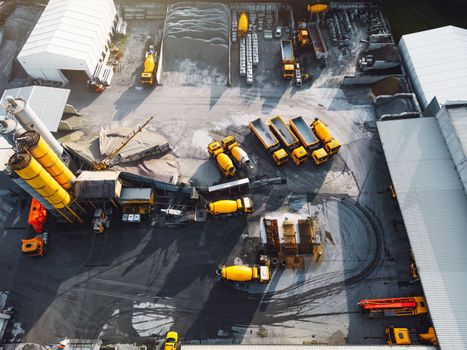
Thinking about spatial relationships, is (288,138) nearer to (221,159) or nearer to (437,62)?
(221,159)

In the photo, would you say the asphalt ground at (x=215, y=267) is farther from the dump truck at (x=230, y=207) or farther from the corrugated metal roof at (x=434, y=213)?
the corrugated metal roof at (x=434, y=213)

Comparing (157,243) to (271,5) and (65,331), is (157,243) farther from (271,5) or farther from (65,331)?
(271,5)

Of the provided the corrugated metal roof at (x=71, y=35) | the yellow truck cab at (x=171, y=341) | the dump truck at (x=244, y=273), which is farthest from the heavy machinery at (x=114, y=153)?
the yellow truck cab at (x=171, y=341)

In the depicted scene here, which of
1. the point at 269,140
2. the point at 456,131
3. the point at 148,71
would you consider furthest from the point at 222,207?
the point at 456,131

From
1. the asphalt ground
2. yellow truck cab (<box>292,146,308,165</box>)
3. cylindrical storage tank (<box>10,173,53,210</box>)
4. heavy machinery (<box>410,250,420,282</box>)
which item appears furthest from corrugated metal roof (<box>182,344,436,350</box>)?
yellow truck cab (<box>292,146,308,165</box>)

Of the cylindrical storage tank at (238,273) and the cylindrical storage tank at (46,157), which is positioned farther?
the cylindrical storage tank at (238,273)
